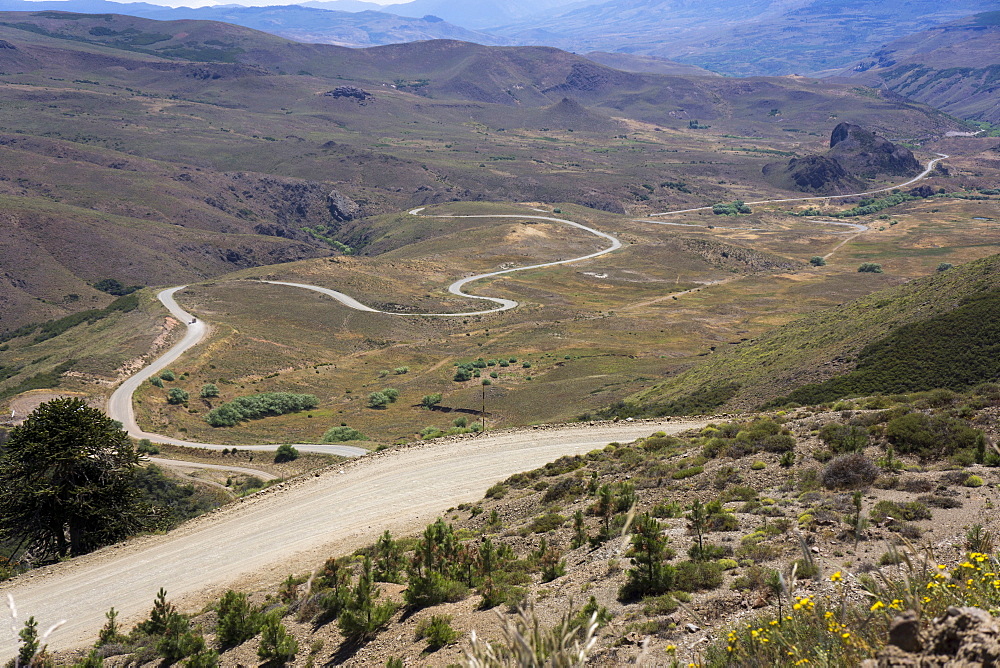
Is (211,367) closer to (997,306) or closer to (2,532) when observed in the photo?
(2,532)

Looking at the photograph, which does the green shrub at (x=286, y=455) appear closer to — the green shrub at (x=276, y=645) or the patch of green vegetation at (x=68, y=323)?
the green shrub at (x=276, y=645)

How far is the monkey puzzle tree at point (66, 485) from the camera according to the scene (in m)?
23.1

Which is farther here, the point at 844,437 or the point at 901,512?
the point at 844,437

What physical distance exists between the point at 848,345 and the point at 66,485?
40225 mm

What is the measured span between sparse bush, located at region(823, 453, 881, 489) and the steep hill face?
1740cm

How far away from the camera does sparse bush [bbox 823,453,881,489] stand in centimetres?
1611

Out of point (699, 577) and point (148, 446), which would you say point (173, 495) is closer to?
point (148, 446)

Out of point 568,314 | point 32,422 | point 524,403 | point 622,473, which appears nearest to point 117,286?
point 568,314

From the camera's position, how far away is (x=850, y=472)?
16.4 meters

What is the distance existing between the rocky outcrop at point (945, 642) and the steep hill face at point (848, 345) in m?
29.3

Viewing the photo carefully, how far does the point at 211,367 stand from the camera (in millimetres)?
70375

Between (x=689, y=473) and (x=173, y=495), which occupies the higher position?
(x=689, y=473)

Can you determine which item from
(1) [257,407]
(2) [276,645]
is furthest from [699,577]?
(1) [257,407]

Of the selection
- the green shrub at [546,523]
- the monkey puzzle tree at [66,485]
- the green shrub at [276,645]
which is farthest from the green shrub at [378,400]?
the green shrub at [276,645]
